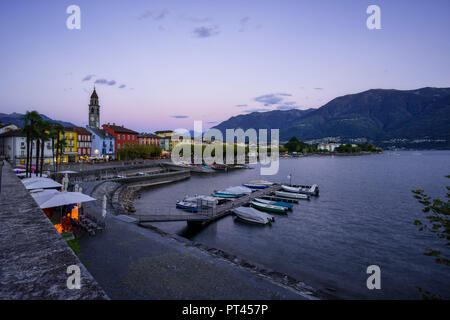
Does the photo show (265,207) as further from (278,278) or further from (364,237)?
(278,278)

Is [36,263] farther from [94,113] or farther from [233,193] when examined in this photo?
[94,113]

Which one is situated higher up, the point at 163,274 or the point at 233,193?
the point at 163,274

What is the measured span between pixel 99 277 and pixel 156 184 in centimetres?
5121

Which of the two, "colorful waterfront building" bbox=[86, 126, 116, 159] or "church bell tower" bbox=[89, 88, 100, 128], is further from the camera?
"church bell tower" bbox=[89, 88, 100, 128]

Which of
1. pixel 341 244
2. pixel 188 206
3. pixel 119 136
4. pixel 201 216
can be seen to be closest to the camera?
pixel 341 244

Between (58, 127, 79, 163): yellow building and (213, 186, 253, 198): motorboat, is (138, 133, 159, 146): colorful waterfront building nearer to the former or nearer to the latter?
(58, 127, 79, 163): yellow building

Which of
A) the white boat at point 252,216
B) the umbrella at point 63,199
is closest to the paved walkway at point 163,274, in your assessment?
the umbrella at point 63,199

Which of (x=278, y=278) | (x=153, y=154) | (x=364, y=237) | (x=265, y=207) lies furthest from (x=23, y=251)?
(x=153, y=154)

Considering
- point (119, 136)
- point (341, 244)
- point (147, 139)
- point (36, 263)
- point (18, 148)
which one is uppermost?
point (147, 139)

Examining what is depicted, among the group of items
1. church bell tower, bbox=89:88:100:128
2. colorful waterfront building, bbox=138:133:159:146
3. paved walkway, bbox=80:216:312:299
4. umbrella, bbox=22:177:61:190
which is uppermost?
church bell tower, bbox=89:88:100:128

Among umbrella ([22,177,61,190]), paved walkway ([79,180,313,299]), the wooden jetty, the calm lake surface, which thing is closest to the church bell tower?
the calm lake surface

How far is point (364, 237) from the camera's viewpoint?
25969 mm

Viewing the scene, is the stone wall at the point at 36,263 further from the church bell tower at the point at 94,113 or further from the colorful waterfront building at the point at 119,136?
the church bell tower at the point at 94,113

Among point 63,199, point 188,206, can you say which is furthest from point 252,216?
point 63,199
